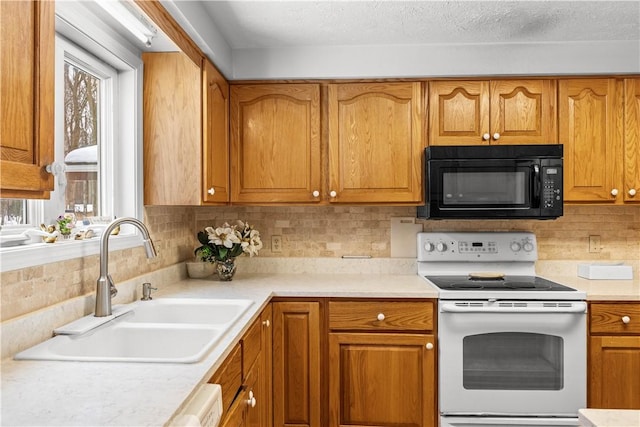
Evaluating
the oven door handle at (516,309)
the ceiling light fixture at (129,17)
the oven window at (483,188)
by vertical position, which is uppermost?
the ceiling light fixture at (129,17)

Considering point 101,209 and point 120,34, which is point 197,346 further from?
point 120,34

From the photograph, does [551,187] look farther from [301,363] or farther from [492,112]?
A: [301,363]

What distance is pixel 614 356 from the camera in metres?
2.18

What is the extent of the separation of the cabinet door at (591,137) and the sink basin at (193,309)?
1894 mm

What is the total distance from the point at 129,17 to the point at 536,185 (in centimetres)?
208

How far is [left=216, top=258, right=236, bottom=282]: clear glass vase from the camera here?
2.52m

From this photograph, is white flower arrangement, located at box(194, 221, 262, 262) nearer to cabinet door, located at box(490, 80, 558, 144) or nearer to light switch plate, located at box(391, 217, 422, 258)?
light switch plate, located at box(391, 217, 422, 258)

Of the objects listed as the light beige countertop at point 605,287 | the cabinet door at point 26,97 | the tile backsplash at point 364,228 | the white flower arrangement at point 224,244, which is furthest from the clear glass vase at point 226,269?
the light beige countertop at point 605,287

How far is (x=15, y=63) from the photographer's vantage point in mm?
851

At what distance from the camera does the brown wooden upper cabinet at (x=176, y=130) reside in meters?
2.13

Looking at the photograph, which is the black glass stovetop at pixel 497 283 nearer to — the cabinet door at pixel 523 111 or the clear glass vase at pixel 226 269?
the cabinet door at pixel 523 111

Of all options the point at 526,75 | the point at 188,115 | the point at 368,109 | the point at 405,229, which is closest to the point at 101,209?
the point at 188,115

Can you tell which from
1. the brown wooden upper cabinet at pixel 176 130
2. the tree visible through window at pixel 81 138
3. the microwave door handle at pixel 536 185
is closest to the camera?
the tree visible through window at pixel 81 138

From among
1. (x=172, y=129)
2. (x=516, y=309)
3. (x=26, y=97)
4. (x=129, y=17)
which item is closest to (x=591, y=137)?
(x=516, y=309)
